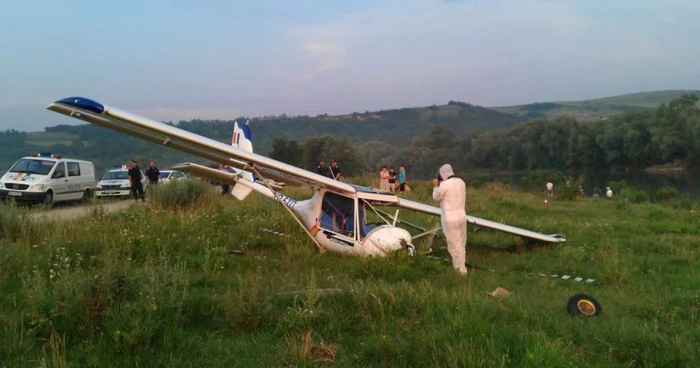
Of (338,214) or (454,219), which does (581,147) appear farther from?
(454,219)

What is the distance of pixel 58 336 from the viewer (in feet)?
16.8

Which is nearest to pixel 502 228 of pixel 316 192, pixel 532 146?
pixel 316 192

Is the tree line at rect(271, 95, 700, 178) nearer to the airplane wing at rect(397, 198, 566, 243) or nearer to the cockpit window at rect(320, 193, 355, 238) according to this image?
the airplane wing at rect(397, 198, 566, 243)

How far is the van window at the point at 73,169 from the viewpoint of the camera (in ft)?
74.2

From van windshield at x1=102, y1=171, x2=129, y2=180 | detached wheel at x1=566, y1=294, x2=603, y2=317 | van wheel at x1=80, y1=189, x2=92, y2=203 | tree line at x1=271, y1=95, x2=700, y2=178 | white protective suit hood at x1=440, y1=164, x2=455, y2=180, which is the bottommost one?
A: tree line at x1=271, y1=95, x2=700, y2=178

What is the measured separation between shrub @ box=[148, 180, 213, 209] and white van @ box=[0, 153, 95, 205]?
5.87m

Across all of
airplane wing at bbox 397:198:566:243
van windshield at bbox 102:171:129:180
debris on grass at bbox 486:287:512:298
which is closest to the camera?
debris on grass at bbox 486:287:512:298

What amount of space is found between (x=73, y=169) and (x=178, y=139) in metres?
15.3

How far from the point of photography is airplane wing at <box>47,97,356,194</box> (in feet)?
27.3

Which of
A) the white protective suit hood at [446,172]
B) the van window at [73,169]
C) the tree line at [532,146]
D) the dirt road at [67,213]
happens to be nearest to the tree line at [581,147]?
the tree line at [532,146]

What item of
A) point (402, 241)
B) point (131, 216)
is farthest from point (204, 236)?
point (402, 241)

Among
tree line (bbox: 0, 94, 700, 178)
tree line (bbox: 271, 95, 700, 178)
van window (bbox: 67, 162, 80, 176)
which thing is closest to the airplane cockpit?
van window (bbox: 67, 162, 80, 176)

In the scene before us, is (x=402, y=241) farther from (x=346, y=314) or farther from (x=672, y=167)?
(x=672, y=167)

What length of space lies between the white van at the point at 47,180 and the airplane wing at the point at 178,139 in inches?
455
